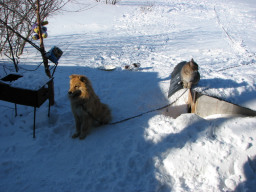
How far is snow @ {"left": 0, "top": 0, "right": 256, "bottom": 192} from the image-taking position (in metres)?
2.98

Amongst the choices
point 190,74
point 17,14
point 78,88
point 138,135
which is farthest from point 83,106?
point 190,74

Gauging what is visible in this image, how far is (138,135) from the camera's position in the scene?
3.99 meters

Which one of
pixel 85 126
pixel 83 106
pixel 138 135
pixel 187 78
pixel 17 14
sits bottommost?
pixel 138 135

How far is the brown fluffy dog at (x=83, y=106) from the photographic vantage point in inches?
148

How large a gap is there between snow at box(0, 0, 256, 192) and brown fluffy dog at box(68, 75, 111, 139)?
0.86ft

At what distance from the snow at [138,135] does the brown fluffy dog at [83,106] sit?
0.26m

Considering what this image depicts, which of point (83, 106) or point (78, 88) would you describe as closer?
point (78, 88)

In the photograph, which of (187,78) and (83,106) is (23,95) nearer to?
(83,106)

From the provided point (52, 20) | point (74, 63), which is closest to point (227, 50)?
point (74, 63)

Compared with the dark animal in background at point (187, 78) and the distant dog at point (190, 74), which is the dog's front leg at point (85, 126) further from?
the distant dog at point (190, 74)

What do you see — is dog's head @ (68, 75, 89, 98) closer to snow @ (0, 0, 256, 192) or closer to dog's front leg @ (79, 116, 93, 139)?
dog's front leg @ (79, 116, 93, 139)

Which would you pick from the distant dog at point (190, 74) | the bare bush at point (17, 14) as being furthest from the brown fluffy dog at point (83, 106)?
the distant dog at point (190, 74)

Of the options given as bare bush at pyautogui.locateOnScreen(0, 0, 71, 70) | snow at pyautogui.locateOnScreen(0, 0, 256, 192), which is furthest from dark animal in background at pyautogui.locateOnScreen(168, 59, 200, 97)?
bare bush at pyautogui.locateOnScreen(0, 0, 71, 70)

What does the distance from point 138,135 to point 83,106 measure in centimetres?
129
